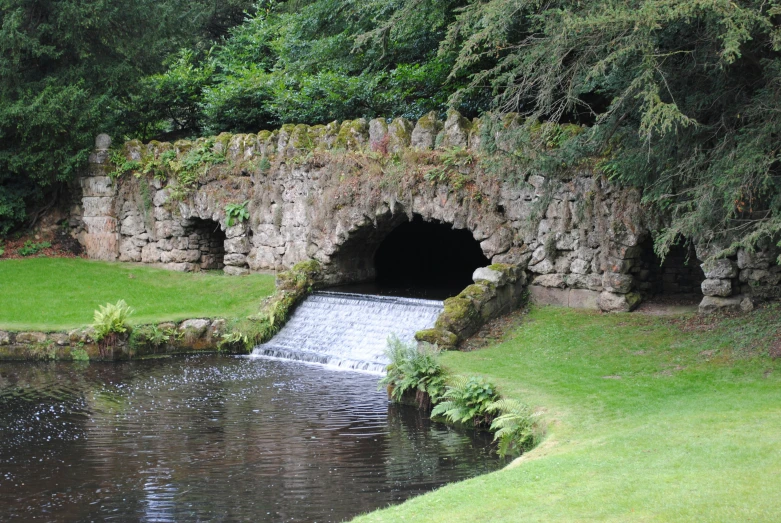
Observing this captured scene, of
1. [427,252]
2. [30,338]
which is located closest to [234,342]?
[30,338]

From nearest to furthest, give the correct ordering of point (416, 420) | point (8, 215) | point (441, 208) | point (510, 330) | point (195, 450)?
1. point (195, 450)
2. point (416, 420)
3. point (510, 330)
4. point (441, 208)
5. point (8, 215)

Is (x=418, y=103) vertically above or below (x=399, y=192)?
above

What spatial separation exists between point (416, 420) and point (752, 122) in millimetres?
6005

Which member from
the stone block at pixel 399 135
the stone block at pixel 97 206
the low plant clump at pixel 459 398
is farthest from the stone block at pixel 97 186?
the low plant clump at pixel 459 398

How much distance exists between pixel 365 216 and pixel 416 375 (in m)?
6.32

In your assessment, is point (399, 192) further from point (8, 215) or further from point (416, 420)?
point (8, 215)

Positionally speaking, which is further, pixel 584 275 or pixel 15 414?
pixel 584 275

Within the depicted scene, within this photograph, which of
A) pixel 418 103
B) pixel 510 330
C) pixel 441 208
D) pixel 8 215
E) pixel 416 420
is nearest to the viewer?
pixel 416 420

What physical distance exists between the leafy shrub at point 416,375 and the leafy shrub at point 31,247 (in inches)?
564

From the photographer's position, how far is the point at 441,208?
647 inches

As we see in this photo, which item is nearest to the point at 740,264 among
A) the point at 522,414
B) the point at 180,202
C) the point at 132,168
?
the point at 522,414

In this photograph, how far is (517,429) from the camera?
394 inches

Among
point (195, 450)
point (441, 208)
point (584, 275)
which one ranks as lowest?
point (195, 450)

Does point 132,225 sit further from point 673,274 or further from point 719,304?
point 719,304
